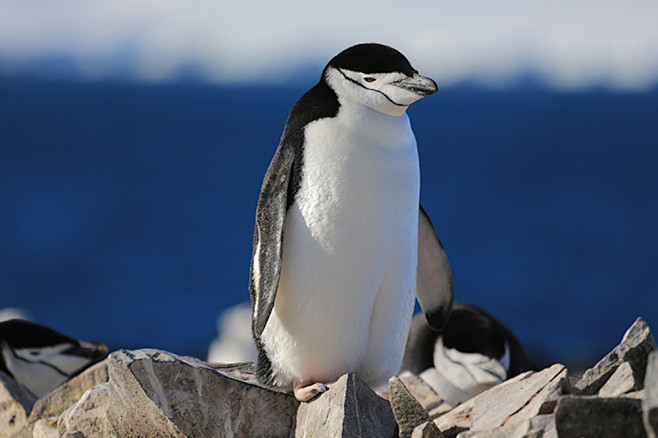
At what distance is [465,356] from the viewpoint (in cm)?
370

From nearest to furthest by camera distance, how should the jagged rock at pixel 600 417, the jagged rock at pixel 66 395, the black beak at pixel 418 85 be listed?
the jagged rock at pixel 600 417 < the black beak at pixel 418 85 < the jagged rock at pixel 66 395

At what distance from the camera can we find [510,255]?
50.2ft

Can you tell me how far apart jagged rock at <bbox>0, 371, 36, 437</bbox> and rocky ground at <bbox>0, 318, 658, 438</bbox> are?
0.30 m

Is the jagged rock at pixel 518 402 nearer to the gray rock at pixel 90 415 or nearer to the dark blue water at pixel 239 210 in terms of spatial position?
the gray rock at pixel 90 415

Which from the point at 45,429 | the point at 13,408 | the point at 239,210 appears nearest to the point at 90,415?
the point at 45,429

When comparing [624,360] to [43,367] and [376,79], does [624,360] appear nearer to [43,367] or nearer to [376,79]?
[376,79]

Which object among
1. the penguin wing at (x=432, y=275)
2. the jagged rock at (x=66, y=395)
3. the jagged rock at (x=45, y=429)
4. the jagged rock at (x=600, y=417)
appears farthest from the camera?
the jagged rock at (x=66, y=395)

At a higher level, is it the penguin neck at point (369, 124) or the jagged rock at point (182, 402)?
the penguin neck at point (369, 124)

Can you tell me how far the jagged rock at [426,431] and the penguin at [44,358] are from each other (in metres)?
2.65

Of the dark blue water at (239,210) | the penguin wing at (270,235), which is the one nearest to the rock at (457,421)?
the penguin wing at (270,235)

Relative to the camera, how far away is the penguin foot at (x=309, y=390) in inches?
72.8

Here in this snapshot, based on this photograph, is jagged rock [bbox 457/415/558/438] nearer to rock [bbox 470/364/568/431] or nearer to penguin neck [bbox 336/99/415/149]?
rock [bbox 470/364/568/431]

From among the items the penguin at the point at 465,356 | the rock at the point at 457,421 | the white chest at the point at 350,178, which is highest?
the white chest at the point at 350,178

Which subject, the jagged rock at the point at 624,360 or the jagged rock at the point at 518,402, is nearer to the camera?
the jagged rock at the point at 518,402
